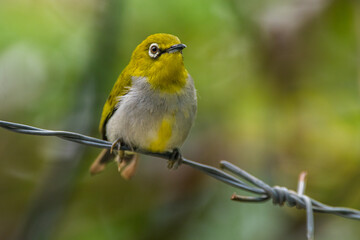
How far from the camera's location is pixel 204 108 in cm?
622

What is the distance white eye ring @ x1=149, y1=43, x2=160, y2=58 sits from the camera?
401 cm

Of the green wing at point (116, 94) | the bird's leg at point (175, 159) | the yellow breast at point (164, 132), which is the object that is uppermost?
the green wing at point (116, 94)

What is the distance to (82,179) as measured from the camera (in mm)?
5730

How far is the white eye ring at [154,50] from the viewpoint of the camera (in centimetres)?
401

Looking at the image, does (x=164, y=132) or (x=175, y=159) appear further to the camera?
(x=175, y=159)

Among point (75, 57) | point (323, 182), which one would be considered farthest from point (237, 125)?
point (75, 57)

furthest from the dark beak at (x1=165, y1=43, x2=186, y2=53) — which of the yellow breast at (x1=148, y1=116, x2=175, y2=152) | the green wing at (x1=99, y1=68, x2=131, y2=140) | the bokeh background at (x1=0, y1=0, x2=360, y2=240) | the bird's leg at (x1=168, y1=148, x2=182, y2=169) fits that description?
the bokeh background at (x1=0, y1=0, x2=360, y2=240)

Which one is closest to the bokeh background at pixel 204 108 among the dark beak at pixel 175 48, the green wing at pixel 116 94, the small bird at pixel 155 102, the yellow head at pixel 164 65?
the green wing at pixel 116 94

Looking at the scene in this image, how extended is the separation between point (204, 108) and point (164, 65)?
2326mm

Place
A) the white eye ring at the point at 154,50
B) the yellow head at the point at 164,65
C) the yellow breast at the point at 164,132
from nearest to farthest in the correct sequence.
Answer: the yellow breast at the point at 164,132
the yellow head at the point at 164,65
the white eye ring at the point at 154,50

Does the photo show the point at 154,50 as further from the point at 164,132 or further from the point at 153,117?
the point at 164,132

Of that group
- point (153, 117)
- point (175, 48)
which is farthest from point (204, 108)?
point (153, 117)

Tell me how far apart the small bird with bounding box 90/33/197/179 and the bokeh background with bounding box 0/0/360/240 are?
1.00m

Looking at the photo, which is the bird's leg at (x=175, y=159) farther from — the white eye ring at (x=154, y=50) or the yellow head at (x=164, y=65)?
the white eye ring at (x=154, y=50)
